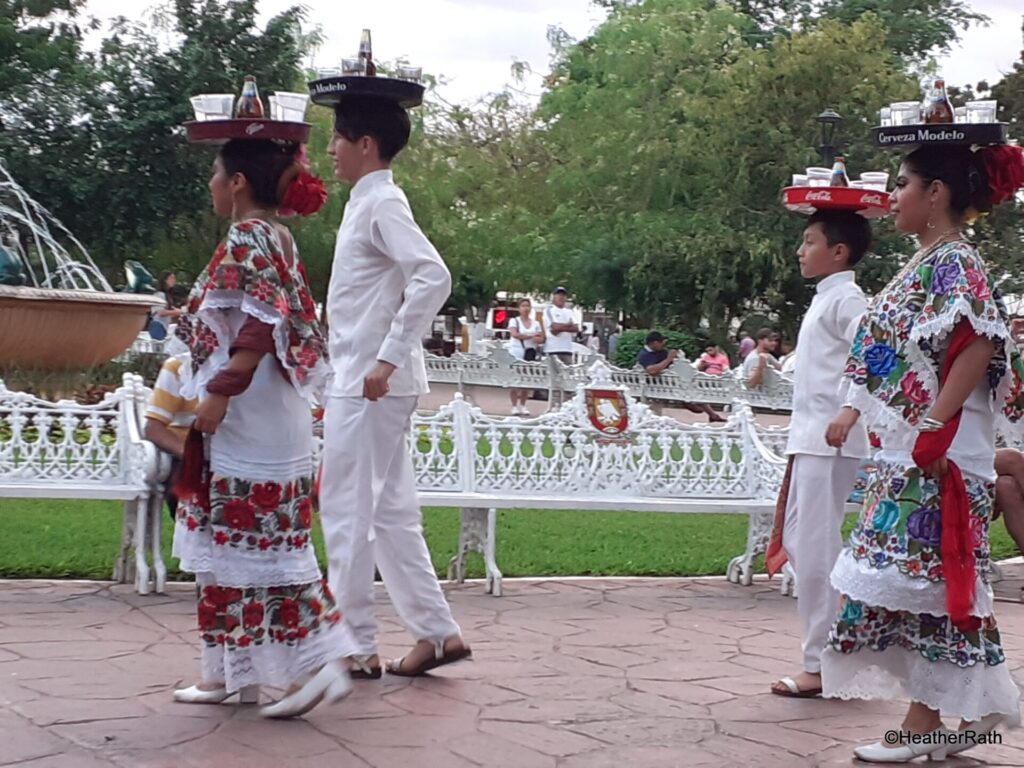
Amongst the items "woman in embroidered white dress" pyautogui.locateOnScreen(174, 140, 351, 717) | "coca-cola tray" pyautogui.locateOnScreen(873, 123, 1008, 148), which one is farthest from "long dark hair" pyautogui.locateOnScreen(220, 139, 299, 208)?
"coca-cola tray" pyautogui.locateOnScreen(873, 123, 1008, 148)

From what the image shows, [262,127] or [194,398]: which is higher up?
[262,127]

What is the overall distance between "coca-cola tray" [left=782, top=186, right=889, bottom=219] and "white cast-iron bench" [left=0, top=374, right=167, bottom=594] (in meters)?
3.31

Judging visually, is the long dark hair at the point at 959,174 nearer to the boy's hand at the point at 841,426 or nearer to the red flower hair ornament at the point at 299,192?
the boy's hand at the point at 841,426

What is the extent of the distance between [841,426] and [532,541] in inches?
183

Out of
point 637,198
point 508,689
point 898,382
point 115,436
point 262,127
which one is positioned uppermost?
point 637,198

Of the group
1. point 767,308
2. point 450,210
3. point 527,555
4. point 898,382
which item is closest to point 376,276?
point 898,382

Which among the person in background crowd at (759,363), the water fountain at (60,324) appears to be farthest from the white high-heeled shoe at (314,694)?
the person in background crowd at (759,363)

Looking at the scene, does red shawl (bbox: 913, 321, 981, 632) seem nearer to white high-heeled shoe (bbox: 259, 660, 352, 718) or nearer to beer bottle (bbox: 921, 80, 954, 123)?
beer bottle (bbox: 921, 80, 954, 123)

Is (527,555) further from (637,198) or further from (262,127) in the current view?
(637,198)

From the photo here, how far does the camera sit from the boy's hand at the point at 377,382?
15.9 feet

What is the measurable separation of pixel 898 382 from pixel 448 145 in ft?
119

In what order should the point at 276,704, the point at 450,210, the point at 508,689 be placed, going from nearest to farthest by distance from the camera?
the point at 276,704
the point at 508,689
the point at 450,210

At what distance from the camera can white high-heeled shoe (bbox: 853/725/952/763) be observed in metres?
4.36

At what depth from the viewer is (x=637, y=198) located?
31703 mm
